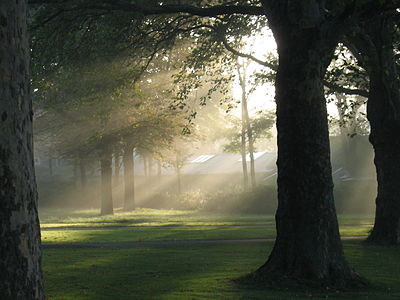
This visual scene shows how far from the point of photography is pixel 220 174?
73.3 m

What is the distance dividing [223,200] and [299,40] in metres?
36.8

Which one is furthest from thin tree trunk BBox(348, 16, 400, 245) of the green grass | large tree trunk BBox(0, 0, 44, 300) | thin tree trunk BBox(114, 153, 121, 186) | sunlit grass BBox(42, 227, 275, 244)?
thin tree trunk BBox(114, 153, 121, 186)

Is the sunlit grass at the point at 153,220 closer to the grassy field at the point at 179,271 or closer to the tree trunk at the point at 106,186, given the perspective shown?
the tree trunk at the point at 106,186

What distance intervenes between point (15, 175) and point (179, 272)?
721 cm

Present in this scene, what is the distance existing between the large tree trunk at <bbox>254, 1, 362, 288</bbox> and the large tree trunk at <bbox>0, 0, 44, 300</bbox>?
5.83 metres

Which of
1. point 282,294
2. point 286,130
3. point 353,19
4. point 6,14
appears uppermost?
point 353,19

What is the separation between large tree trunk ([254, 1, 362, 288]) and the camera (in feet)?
38.3

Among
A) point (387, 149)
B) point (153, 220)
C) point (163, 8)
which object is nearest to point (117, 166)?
point (153, 220)

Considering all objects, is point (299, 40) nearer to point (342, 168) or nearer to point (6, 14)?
point (6, 14)

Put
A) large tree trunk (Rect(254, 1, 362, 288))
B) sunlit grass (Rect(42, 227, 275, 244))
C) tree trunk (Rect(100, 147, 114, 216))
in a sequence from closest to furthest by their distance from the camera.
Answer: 1. large tree trunk (Rect(254, 1, 362, 288))
2. sunlit grass (Rect(42, 227, 275, 244))
3. tree trunk (Rect(100, 147, 114, 216))

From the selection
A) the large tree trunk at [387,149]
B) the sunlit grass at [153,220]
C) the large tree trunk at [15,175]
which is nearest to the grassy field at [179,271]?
the large tree trunk at [387,149]

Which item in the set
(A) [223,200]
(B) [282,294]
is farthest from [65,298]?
(A) [223,200]

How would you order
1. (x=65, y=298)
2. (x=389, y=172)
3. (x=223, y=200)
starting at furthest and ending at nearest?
(x=223, y=200), (x=389, y=172), (x=65, y=298)

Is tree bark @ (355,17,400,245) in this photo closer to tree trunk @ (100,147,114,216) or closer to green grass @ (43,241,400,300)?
green grass @ (43,241,400,300)
